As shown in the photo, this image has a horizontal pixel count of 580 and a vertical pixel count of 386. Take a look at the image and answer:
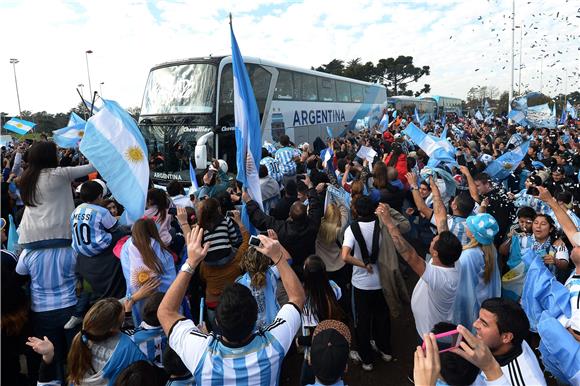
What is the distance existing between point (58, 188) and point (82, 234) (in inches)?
16.2

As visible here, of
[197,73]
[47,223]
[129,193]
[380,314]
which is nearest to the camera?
[47,223]

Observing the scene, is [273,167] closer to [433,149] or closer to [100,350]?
[433,149]

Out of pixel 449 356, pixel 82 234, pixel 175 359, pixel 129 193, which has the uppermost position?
pixel 129 193

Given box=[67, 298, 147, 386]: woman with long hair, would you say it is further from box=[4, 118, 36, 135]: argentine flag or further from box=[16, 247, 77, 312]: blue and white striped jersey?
box=[4, 118, 36, 135]: argentine flag

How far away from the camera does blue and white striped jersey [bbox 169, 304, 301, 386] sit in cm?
163

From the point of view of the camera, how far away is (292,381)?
359 cm

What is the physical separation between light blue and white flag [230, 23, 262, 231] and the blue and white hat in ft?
6.85

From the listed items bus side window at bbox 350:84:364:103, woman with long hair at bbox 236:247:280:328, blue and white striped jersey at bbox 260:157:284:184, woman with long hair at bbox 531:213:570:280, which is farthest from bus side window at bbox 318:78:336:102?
woman with long hair at bbox 236:247:280:328

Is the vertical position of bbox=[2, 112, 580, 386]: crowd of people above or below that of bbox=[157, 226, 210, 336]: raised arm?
below

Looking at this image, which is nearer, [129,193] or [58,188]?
[58,188]

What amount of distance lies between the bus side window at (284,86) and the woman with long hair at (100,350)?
10179mm

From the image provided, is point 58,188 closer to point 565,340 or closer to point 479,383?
point 479,383

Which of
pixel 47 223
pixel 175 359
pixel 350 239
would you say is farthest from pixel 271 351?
pixel 47 223

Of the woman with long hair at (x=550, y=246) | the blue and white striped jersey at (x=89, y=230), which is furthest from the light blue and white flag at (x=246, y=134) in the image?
the woman with long hair at (x=550, y=246)
